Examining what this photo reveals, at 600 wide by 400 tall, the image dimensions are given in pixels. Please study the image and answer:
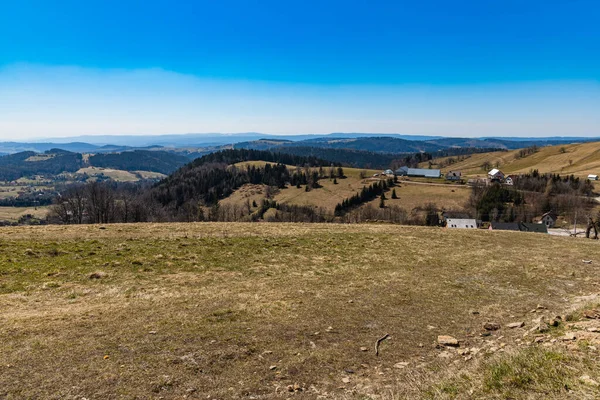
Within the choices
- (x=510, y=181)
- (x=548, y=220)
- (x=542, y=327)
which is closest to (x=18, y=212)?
(x=542, y=327)

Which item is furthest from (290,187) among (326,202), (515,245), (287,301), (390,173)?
(287,301)

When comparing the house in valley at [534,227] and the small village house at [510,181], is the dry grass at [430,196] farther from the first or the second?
the house in valley at [534,227]

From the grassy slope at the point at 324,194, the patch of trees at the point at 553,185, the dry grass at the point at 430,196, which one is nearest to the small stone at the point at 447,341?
the dry grass at the point at 430,196

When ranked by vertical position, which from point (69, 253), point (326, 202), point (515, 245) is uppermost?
point (69, 253)

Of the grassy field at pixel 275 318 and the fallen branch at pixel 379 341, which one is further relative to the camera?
the fallen branch at pixel 379 341

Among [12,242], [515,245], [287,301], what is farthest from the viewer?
[515,245]

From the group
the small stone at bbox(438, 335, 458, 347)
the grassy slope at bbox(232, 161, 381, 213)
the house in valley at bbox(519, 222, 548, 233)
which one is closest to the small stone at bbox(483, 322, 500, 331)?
the small stone at bbox(438, 335, 458, 347)

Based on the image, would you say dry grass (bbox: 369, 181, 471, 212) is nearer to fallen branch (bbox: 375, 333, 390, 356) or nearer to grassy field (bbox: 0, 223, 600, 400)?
grassy field (bbox: 0, 223, 600, 400)

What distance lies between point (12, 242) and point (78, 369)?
2072 centimetres

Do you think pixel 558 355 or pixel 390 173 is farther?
pixel 390 173

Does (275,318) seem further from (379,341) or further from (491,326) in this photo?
(491,326)

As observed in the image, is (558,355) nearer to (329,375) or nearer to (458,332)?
(458,332)

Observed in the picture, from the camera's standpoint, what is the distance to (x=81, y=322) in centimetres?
1113

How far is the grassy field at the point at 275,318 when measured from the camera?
24.9ft
